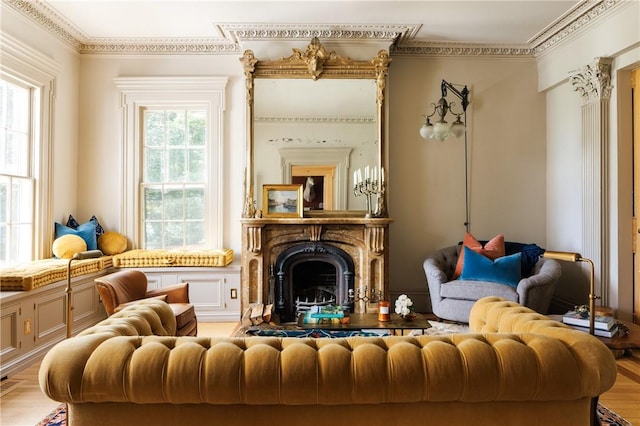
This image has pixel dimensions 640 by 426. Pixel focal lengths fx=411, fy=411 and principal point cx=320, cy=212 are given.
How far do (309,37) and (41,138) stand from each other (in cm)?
288

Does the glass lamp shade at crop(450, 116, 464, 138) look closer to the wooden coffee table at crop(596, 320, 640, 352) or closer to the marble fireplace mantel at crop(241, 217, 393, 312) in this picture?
the marble fireplace mantel at crop(241, 217, 393, 312)

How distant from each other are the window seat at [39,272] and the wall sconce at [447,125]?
144 inches

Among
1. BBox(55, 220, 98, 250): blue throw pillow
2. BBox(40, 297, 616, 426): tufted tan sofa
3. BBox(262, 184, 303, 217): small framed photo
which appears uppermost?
BBox(262, 184, 303, 217): small framed photo

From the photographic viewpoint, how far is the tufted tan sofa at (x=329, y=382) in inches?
51.0

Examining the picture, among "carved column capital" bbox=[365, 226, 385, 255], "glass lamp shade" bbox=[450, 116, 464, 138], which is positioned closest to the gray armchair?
"carved column capital" bbox=[365, 226, 385, 255]

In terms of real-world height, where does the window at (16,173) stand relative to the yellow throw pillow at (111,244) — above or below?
above

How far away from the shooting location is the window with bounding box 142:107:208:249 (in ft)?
15.8

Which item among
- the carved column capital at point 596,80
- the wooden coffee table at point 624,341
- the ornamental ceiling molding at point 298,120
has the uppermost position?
the carved column capital at point 596,80

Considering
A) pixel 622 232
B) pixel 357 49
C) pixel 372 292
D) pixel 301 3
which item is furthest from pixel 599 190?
pixel 301 3

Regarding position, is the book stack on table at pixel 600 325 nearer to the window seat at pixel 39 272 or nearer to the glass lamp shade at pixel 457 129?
the glass lamp shade at pixel 457 129

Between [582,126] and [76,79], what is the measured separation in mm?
5475

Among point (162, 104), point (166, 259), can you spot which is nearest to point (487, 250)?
point (166, 259)

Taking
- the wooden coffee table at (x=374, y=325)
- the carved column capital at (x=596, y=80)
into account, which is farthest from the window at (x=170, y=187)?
the carved column capital at (x=596, y=80)

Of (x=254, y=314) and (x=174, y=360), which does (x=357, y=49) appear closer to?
(x=254, y=314)
